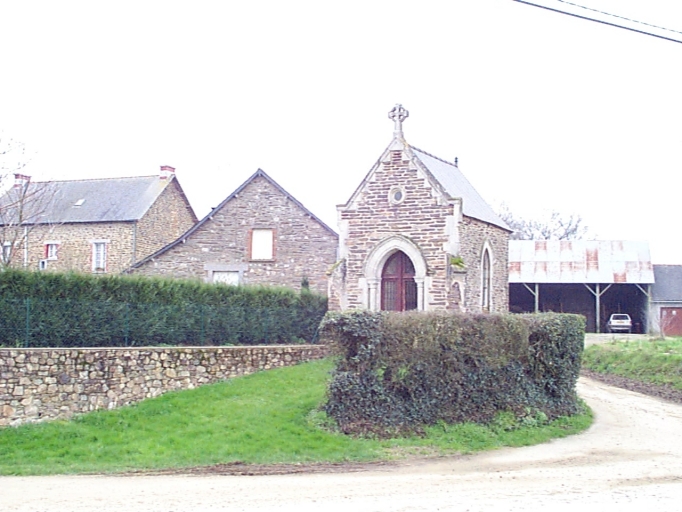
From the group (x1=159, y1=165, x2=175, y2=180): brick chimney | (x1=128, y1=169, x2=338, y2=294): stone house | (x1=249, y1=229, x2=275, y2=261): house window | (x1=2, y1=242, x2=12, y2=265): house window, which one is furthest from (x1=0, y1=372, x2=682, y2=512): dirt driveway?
(x1=159, y1=165, x2=175, y2=180): brick chimney

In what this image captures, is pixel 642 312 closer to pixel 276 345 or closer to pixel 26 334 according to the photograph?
pixel 276 345

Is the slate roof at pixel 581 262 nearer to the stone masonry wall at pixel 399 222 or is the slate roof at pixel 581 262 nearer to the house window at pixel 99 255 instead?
Result: the house window at pixel 99 255

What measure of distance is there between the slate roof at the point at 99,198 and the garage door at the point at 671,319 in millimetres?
28010

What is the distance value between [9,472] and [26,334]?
4857 mm

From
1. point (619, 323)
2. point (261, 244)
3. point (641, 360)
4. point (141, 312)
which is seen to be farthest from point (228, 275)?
point (619, 323)

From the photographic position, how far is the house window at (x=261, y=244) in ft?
104

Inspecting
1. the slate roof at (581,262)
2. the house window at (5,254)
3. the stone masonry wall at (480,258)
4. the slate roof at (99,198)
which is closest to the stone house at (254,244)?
the house window at (5,254)

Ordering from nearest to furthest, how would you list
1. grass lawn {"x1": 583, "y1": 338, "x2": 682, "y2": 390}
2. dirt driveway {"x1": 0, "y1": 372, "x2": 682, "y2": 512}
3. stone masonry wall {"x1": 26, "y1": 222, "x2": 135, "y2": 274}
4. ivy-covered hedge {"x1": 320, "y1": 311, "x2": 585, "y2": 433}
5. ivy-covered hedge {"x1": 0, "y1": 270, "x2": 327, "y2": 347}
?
dirt driveway {"x1": 0, "y1": 372, "x2": 682, "y2": 512} < ivy-covered hedge {"x1": 320, "y1": 311, "x2": 585, "y2": 433} < ivy-covered hedge {"x1": 0, "y1": 270, "x2": 327, "y2": 347} < grass lawn {"x1": 583, "y1": 338, "x2": 682, "y2": 390} < stone masonry wall {"x1": 26, "y1": 222, "x2": 135, "y2": 274}

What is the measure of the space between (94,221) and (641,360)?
25209mm

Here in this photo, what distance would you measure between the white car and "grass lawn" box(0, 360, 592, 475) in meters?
29.7

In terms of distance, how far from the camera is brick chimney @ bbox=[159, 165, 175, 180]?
42656 millimetres

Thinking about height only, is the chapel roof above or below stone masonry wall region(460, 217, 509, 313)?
above

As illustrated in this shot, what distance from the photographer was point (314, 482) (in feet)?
44.0

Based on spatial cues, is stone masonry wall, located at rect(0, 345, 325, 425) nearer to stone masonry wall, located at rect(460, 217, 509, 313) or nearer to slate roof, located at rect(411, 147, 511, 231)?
stone masonry wall, located at rect(460, 217, 509, 313)
